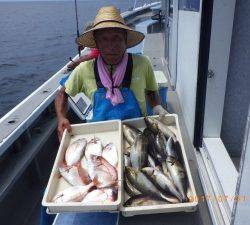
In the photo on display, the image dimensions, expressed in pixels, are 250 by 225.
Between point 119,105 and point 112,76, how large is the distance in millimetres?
261

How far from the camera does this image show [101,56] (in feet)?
8.46

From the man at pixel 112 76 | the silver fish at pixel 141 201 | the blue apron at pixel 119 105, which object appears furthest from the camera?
the blue apron at pixel 119 105

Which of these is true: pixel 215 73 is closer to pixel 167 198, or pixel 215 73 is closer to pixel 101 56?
pixel 101 56

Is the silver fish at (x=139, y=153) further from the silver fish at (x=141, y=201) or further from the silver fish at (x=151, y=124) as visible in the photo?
the silver fish at (x=141, y=201)

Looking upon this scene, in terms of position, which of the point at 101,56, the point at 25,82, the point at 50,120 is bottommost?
the point at 25,82

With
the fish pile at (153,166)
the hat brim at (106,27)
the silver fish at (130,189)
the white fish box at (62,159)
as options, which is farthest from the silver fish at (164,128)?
the hat brim at (106,27)

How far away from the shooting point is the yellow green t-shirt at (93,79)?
8.52 ft

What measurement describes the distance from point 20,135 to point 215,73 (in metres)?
2.31

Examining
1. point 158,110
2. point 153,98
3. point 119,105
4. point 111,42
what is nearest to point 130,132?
point 119,105

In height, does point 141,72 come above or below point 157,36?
above

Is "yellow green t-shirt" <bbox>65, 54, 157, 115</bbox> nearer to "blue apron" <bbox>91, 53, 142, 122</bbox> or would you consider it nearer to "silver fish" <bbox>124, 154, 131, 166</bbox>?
"blue apron" <bbox>91, 53, 142, 122</bbox>

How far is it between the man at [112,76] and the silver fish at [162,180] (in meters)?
0.73

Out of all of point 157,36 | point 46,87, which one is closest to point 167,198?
point 46,87

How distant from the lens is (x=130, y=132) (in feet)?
8.00
